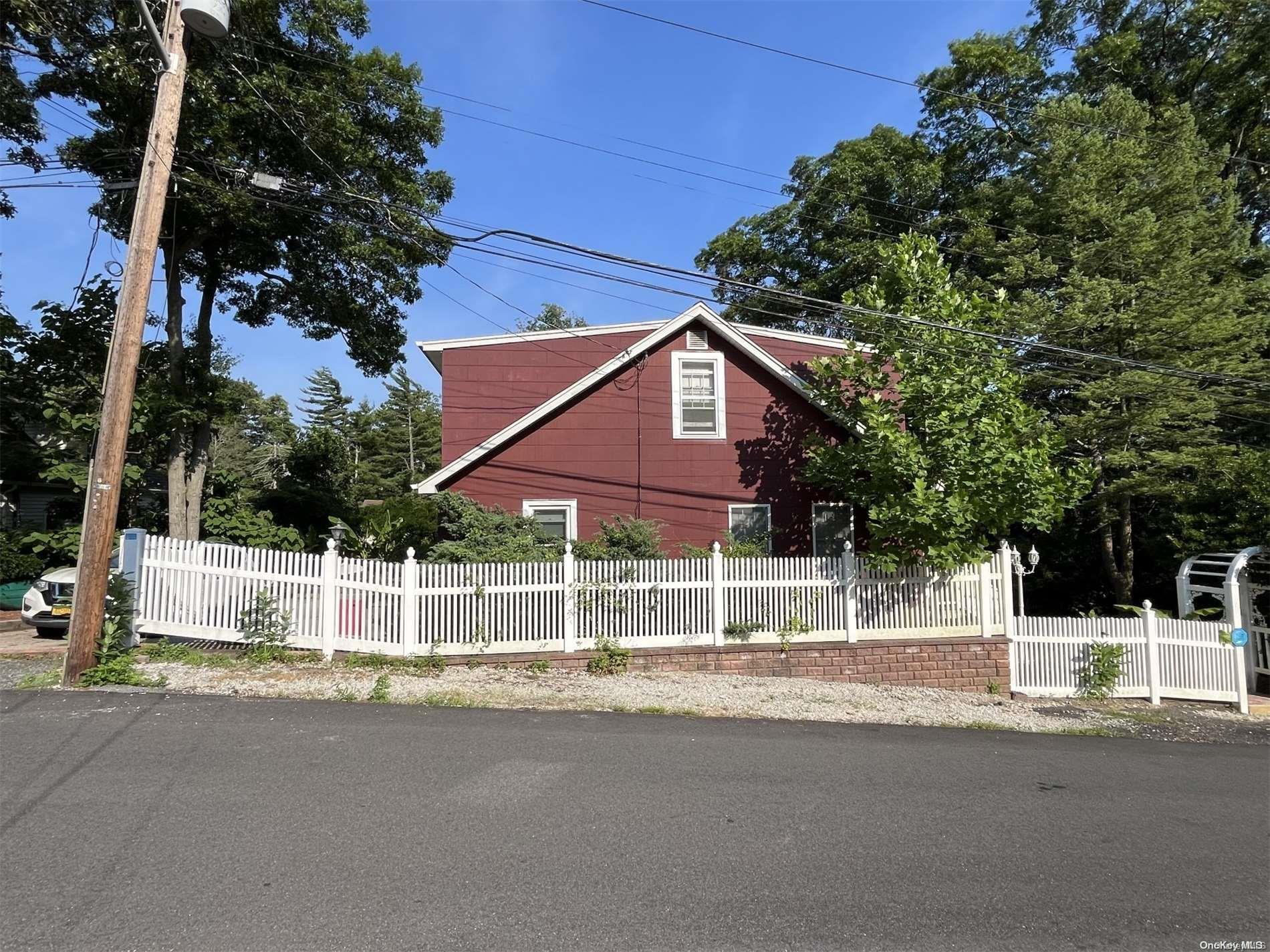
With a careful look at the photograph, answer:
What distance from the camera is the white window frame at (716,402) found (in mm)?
14492

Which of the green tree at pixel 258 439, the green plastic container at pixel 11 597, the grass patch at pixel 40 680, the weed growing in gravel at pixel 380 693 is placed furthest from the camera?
the green tree at pixel 258 439

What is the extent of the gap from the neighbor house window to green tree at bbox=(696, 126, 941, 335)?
9719mm

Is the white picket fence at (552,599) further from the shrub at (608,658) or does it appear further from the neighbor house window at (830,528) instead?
the neighbor house window at (830,528)

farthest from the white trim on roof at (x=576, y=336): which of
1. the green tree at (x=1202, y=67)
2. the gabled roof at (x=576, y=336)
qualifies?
the green tree at (x=1202, y=67)

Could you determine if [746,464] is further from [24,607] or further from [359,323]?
[24,607]

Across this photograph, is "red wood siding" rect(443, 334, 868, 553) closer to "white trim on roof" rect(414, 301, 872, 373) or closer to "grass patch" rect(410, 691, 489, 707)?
"white trim on roof" rect(414, 301, 872, 373)

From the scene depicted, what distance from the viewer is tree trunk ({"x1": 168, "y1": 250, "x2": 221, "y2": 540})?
1475 centimetres

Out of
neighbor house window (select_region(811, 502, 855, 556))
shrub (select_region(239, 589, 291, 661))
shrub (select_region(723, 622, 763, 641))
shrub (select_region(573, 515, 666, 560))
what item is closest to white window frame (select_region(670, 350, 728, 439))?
neighbor house window (select_region(811, 502, 855, 556))

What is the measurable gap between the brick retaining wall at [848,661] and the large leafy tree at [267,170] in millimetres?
7402

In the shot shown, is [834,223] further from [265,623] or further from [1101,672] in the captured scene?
[265,623]

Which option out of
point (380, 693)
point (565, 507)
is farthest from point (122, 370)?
point (565, 507)

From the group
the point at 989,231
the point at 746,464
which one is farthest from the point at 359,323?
the point at 989,231

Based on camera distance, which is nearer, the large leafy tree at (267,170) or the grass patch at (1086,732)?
the grass patch at (1086,732)

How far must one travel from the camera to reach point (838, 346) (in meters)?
15.9
